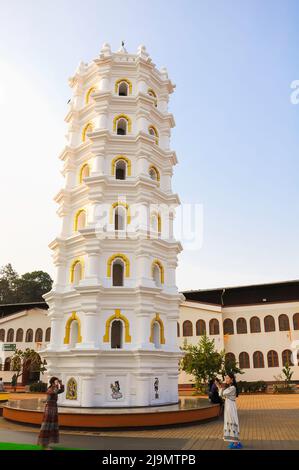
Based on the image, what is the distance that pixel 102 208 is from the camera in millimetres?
21078

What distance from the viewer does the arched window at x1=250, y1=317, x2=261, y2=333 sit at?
40.1 m

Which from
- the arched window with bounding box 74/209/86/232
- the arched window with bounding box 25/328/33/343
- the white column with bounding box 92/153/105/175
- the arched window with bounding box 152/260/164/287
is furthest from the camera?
the arched window with bounding box 25/328/33/343

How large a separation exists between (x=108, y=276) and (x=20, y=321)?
2984cm

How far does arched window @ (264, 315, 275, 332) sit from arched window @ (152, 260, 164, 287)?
73.6 ft

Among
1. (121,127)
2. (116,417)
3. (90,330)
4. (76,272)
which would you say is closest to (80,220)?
(76,272)

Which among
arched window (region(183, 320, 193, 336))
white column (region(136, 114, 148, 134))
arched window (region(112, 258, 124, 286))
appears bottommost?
arched window (region(183, 320, 193, 336))

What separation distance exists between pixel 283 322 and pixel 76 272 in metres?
26.0

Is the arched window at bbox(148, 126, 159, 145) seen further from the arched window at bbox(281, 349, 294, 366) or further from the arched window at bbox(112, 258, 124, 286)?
the arched window at bbox(281, 349, 294, 366)

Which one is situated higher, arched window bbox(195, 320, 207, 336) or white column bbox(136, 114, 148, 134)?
white column bbox(136, 114, 148, 134)

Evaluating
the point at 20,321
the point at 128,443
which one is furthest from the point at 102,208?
the point at 20,321

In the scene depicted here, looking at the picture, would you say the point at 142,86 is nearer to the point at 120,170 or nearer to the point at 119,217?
the point at 120,170

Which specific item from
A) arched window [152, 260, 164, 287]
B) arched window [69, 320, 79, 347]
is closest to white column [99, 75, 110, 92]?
arched window [152, 260, 164, 287]

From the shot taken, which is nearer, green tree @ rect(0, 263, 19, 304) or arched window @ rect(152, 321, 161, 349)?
arched window @ rect(152, 321, 161, 349)

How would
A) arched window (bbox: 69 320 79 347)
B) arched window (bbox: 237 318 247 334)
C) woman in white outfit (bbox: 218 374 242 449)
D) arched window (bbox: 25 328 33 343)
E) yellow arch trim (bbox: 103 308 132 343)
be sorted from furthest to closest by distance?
arched window (bbox: 25 328 33 343)
arched window (bbox: 237 318 247 334)
arched window (bbox: 69 320 79 347)
yellow arch trim (bbox: 103 308 132 343)
woman in white outfit (bbox: 218 374 242 449)
